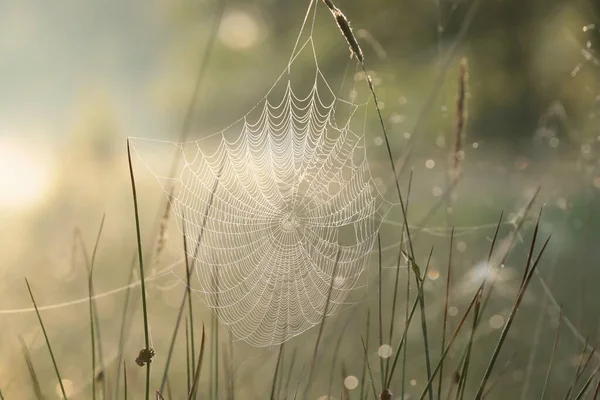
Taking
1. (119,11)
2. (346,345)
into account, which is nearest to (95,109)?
(119,11)

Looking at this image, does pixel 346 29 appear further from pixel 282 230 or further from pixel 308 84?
pixel 308 84

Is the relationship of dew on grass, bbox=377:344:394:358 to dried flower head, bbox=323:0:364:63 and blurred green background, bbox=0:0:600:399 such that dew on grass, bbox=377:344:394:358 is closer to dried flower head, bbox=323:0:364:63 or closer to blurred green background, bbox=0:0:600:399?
dried flower head, bbox=323:0:364:63

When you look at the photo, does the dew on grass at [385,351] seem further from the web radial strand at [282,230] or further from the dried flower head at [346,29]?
the dried flower head at [346,29]

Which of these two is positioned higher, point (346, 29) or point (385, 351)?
point (346, 29)

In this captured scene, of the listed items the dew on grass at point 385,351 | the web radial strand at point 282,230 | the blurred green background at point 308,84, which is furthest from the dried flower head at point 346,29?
the blurred green background at point 308,84

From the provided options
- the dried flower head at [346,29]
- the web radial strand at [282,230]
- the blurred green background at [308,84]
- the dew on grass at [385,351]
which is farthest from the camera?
the blurred green background at [308,84]

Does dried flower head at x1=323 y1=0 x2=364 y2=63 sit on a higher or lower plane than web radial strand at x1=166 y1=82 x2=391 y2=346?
higher

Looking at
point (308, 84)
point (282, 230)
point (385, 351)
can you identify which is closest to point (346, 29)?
point (385, 351)

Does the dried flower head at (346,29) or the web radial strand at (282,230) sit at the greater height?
the dried flower head at (346,29)

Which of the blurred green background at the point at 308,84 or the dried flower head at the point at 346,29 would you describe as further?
the blurred green background at the point at 308,84

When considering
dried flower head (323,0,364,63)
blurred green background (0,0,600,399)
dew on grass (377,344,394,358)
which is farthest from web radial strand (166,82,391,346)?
blurred green background (0,0,600,399)

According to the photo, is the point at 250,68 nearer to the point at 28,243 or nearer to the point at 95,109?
the point at 95,109

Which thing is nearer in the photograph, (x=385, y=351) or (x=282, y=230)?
(x=385, y=351)
